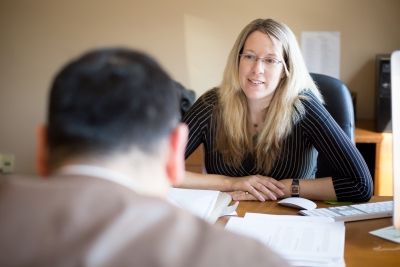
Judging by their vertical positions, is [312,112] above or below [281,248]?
above

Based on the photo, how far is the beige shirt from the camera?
433mm

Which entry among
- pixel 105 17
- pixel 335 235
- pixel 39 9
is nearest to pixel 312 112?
pixel 335 235

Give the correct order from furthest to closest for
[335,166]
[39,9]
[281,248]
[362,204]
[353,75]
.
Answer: [39,9] < [353,75] < [335,166] < [362,204] < [281,248]

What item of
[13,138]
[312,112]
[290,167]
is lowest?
[13,138]

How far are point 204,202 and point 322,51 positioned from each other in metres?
1.92

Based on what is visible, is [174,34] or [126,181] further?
[174,34]

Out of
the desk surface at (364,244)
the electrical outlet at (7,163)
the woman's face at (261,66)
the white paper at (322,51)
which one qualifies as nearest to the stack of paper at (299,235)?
the desk surface at (364,244)

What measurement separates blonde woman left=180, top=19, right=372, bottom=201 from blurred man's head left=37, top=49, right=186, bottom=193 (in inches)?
39.2

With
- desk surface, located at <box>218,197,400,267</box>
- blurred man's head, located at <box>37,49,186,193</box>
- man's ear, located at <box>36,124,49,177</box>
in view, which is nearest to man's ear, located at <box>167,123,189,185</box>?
blurred man's head, located at <box>37,49,186,193</box>

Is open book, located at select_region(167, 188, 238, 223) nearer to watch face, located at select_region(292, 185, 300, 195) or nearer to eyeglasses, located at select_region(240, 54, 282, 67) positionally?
watch face, located at select_region(292, 185, 300, 195)

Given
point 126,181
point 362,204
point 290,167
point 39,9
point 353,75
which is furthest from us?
point 39,9

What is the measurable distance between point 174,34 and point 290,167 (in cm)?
160

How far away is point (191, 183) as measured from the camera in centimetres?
158

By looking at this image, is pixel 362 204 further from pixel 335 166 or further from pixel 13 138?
pixel 13 138
